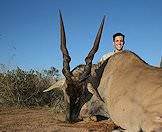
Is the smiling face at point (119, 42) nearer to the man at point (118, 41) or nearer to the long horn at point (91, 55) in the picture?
the man at point (118, 41)

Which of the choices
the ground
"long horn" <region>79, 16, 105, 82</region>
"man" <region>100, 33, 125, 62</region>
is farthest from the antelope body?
"man" <region>100, 33, 125, 62</region>

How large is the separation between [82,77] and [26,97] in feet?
10.6

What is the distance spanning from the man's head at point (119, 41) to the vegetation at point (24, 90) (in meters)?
1.71

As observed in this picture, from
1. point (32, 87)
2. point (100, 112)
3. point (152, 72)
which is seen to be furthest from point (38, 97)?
point (152, 72)

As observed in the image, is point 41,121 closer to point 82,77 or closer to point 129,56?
point 82,77

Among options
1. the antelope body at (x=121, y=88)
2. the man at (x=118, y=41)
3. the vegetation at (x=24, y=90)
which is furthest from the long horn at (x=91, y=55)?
the vegetation at (x=24, y=90)

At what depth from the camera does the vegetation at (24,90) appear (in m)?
8.01

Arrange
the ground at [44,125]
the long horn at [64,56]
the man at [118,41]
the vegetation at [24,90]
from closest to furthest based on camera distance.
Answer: the ground at [44,125], the long horn at [64,56], the man at [118,41], the vegetation at [24,90]

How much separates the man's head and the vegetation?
1.71m

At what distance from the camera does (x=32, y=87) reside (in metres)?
8.41

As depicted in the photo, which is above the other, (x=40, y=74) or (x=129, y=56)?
(x=40, y=74)

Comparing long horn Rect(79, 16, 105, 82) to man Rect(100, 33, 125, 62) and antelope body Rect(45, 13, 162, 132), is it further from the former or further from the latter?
man Rect(100, 33, 125, 62)

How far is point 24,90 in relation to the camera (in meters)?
8.17

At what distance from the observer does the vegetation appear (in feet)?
26.3
